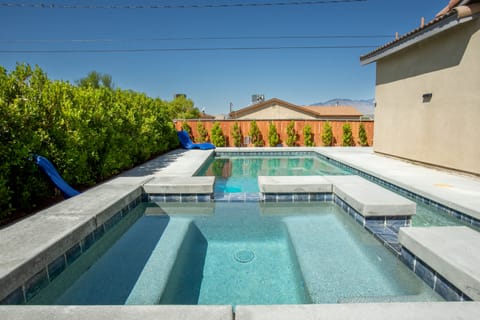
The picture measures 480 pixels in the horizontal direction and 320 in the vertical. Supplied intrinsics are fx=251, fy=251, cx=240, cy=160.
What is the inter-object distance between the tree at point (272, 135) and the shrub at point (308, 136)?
1832mm

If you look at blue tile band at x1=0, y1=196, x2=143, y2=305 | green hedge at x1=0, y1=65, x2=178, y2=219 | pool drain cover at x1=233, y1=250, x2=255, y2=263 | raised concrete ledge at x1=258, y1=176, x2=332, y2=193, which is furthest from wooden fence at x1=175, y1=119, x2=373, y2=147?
pool drain cover at x1=233, y1=250, x2=255, y2=263

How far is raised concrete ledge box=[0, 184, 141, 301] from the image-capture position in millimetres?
2381

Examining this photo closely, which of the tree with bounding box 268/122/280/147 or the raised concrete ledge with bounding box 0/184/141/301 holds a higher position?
the tree with bounding box 268/122/280/147

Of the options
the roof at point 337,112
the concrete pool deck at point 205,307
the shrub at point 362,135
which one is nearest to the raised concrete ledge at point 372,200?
the concrete pool deck at point 205,307

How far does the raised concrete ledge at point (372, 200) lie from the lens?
13.1 feet

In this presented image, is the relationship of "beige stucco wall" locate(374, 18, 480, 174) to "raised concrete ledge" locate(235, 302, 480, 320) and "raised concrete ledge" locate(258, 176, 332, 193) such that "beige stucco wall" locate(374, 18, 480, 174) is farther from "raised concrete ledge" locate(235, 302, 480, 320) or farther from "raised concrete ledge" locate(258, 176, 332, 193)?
"raised concrete ledge" locate(235, 302, 480, 320)

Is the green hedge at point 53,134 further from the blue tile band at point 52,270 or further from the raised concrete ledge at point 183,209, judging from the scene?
→ the raised concrete ledge at point 183,209

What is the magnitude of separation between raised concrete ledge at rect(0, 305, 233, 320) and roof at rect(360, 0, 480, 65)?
8.87 m

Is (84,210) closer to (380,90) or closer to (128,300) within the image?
(128,300)

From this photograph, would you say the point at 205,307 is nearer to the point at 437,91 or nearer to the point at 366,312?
the point at 366,312

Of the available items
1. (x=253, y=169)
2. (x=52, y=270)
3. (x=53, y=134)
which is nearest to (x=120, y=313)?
(x=52, y=270)

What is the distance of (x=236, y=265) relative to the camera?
3299 mm

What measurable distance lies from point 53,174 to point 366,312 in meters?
5.35

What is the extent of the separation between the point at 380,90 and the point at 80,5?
17321mm
